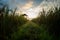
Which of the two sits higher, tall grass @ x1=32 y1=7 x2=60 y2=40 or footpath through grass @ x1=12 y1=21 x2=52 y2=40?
tall grass @ x1=32 y1=7 x2=60 y2=40

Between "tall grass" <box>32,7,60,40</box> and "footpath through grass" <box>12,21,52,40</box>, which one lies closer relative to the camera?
"footpath through grass" <box>12,21,52,40</box>

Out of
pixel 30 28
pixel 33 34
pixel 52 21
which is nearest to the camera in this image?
pixel 33 34

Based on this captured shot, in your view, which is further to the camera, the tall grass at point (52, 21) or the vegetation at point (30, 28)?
the tall grass at point (52, 21)

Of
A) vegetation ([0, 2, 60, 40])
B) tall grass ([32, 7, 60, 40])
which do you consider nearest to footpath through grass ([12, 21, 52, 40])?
vegetation ([0, 2, 60, 40])

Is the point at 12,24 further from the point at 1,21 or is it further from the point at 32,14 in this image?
the point at 32,14

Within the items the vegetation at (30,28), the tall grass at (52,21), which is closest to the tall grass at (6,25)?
the vegetation at (30,28)

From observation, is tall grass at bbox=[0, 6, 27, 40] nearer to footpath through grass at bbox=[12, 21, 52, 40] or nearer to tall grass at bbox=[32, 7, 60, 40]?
footpath through grass at bbox=[12, 21, 52, 40]

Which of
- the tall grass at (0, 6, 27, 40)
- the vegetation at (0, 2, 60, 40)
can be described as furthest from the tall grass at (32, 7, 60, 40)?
the tall grass at (0, 6, 27, 40)

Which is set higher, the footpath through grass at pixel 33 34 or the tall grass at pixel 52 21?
the tall grass at pixel 52 21

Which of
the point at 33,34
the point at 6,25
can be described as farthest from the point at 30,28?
the point at 6,25

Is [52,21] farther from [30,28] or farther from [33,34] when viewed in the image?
[33,34]

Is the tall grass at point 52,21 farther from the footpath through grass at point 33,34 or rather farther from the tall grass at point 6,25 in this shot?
the tall grass at point 6,25

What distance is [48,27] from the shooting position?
3.66 metres

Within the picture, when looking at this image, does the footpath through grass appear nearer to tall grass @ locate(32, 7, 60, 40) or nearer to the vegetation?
the vegetation
